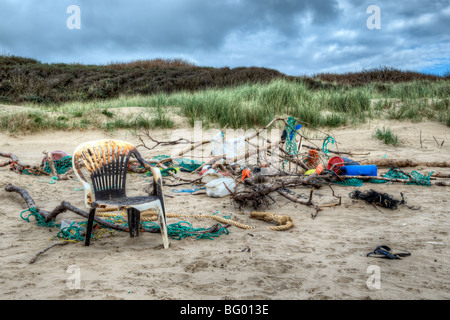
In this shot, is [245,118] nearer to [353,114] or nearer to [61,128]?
[353,114]

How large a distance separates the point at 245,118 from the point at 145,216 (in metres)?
6.45

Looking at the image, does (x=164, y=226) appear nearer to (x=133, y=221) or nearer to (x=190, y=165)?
(x=133, y=221)

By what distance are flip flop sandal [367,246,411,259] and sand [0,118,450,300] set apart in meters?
0.06

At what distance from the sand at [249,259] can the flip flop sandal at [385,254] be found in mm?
60

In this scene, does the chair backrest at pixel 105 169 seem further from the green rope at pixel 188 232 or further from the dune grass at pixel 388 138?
the dune grass at pixel 388 138

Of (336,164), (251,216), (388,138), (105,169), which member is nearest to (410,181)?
(336,164)

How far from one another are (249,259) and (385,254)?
1160 millimetres

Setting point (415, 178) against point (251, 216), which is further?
point (415, 178)

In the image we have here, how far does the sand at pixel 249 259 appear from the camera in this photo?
247 cm

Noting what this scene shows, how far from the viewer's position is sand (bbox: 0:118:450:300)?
2.47 metres

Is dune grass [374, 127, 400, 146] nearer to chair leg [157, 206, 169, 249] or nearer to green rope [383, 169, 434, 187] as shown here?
green rope [383, 169, 434, 187]

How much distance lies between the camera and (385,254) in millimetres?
3064

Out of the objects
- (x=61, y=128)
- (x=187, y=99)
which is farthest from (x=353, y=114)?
(x=61, y=128)

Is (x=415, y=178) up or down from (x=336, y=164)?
down
